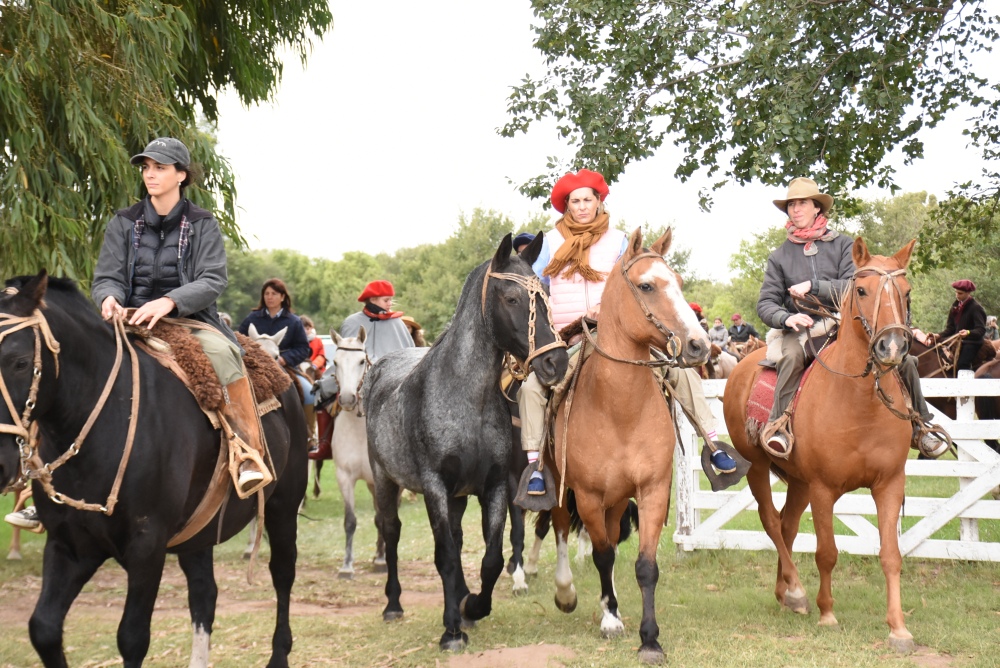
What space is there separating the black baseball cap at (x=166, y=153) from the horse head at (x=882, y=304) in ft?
13.7

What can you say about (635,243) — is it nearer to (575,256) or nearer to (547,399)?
(575,256)

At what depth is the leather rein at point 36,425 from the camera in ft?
13.4

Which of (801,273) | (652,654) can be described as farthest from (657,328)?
(801,273)

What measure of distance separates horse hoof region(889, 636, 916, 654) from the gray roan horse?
8.47ft

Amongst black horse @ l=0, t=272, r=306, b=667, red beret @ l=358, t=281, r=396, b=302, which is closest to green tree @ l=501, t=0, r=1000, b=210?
red beret @ l=358, t=281, r=396, b=302

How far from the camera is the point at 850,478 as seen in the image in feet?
21.4

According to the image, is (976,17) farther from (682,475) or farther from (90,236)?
(90,236)

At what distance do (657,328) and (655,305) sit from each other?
0.46 feet

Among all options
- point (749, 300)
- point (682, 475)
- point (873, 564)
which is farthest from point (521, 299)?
point (749, 300)

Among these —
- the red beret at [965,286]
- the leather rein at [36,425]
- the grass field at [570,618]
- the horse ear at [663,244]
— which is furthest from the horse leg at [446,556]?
the red beret at [965,286]

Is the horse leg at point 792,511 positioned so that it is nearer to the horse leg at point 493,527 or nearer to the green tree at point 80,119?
the horse leg at point 493,527

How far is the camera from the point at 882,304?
19.8ft

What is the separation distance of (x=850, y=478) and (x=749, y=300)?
62184 mm

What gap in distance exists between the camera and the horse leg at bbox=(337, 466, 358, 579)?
952 cm
